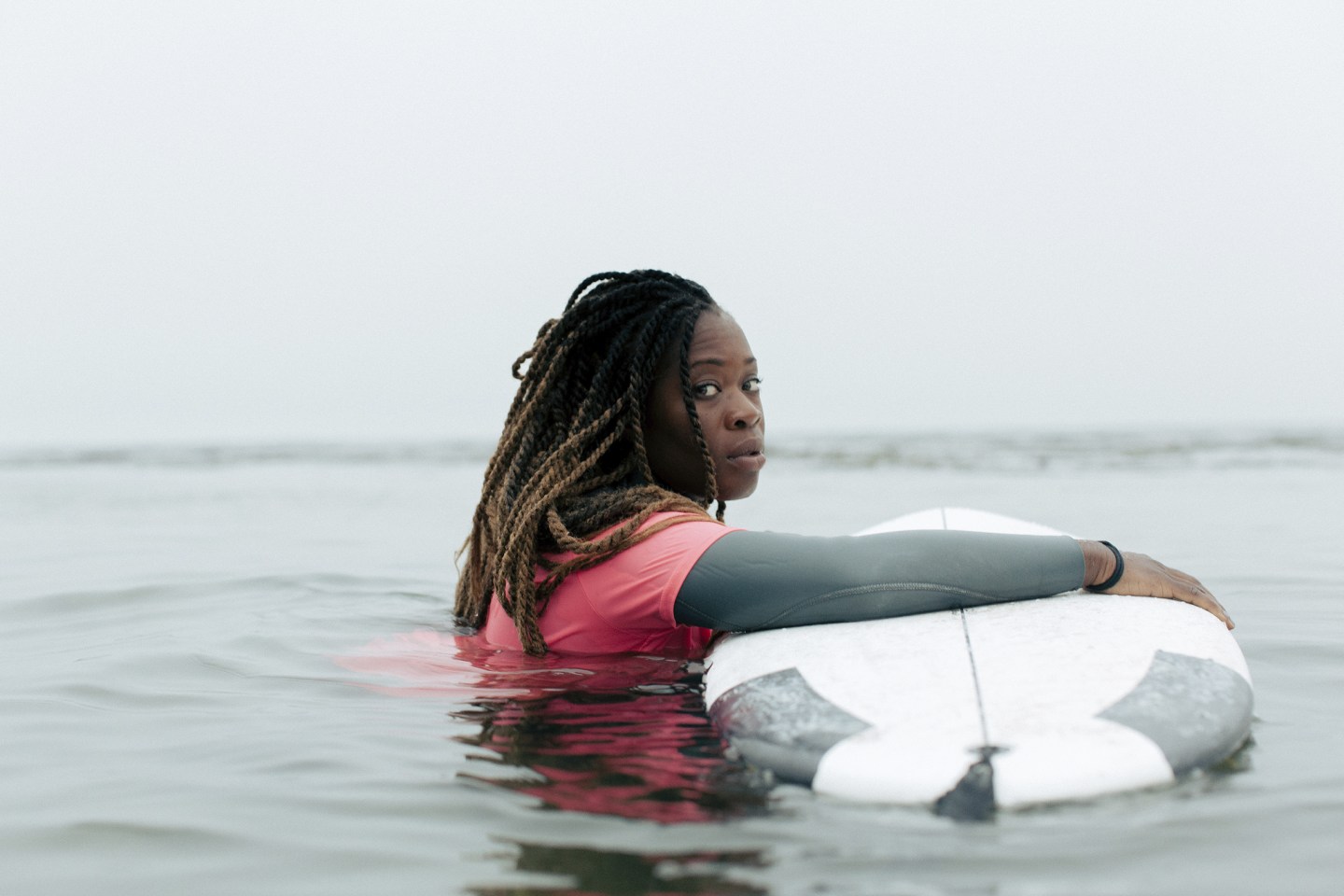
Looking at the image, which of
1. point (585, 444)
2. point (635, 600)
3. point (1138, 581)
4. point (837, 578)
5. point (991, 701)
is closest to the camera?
point (991, 701)

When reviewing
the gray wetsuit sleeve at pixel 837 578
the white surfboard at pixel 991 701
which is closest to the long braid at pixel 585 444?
the gray wetsuit sleeve at pixel 837 578

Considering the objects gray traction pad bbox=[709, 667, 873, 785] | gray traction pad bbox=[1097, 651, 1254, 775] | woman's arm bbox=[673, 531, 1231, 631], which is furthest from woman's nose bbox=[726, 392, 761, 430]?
gray traction pad bbox=[1097, 651, 1254, 775]

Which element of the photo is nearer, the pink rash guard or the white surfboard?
the white surfboard

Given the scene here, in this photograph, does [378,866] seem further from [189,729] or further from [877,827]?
[189,729]

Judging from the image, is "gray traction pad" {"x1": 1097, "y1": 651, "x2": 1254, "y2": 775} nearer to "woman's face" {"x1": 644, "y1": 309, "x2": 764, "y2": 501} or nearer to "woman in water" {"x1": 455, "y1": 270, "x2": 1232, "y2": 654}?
"woman in water" {"x1": 455, "y1": 270, "x2": 1232, "y2": 654}

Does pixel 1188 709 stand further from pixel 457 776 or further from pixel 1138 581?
pixel 457 776

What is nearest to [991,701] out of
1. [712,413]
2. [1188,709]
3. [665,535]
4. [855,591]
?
[1188,709]

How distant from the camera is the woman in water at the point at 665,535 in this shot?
3.07m

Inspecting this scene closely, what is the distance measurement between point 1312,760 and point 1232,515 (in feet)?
25.7

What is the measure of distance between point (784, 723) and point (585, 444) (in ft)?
3.86

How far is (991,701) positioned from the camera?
8.47 feet

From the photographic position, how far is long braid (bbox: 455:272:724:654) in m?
3.30

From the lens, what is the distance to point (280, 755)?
2.84m

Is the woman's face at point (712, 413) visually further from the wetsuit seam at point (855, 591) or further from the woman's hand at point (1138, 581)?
the woman's hand at point (1138, 581)
